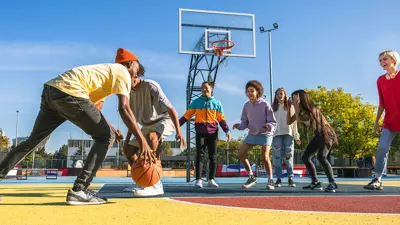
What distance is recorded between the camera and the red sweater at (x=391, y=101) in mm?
6148

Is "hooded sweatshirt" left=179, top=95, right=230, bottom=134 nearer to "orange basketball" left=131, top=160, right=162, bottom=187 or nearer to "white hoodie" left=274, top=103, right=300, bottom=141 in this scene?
"white hoodie" left=274, top=103, right=300, bottom=141

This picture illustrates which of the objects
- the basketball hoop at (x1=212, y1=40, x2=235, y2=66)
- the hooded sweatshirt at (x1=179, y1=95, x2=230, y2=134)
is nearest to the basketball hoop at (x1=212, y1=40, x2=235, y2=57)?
the basketball hoop at (x1=212, y1=40, x2=235, y2=66)

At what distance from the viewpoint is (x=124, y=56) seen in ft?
14.4

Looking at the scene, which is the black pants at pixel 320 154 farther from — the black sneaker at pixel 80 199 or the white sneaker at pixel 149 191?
the black sneaker at pixel 80 199

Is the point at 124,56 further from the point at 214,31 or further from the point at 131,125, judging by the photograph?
the point at 214,31

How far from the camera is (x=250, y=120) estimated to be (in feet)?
23.5

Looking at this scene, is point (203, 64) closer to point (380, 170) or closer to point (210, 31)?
point (210, 31)

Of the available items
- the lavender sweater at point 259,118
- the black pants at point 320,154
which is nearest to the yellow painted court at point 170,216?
the black pants at point 320,154

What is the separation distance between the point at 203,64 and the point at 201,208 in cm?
1754

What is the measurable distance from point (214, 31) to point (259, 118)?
12.2 metres

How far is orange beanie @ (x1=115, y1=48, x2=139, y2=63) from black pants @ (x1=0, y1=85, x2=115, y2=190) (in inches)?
29.5

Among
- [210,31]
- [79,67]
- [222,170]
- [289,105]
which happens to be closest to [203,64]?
[210,31]

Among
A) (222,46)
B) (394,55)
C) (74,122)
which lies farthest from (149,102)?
(222,46)

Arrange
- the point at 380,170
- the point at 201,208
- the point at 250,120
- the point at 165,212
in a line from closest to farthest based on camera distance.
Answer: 1. the point at 165,212
2. the point at 201,208
3. the point at 380,170
4. the point at 250,120
